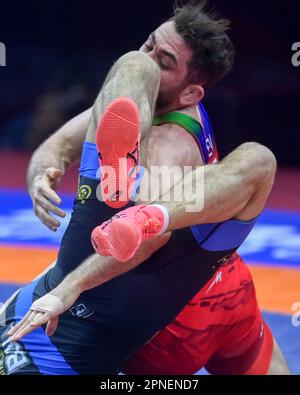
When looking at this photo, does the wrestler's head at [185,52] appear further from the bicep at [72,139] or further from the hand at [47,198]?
the hand at [47,198]

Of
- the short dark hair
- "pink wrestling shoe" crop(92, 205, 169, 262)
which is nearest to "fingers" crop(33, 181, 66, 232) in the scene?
"pink wrestling shoe" crop(92, 205, 169, 262)

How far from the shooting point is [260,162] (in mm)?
2646

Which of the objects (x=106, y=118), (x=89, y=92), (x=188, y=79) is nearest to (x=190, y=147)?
(x=188, y=79)

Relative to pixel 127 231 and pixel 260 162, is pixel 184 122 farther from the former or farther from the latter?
pixel 127 231

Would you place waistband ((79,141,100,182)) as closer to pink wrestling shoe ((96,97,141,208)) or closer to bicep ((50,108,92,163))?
pink wrestling shoe ((96,97,141,208))

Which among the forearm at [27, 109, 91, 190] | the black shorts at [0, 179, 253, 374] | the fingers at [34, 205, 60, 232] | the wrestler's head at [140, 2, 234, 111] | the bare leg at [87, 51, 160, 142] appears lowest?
the black shorts at [0, 179, 253, 374]

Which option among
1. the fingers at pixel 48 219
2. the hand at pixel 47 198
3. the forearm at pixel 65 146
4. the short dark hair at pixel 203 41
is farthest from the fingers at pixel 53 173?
the short dark hair at pixel 203 41

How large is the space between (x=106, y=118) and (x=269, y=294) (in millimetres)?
2603

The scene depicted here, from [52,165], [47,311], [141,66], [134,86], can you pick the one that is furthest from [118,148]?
[52,165]

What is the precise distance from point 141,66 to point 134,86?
0.10 metres

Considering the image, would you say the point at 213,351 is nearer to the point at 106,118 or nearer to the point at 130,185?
the point at 130,185

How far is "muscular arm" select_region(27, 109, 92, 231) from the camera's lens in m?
2.90

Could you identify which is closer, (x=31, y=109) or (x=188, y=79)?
(x=188, y=79)

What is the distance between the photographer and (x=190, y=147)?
302cm
